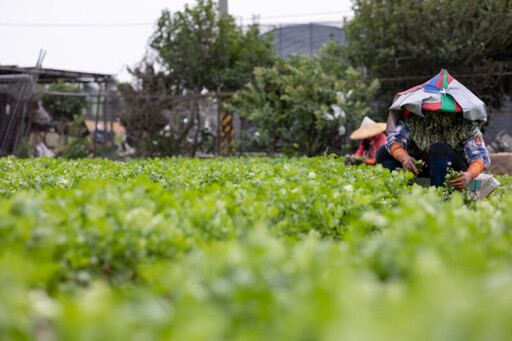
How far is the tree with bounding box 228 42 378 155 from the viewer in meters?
12.6

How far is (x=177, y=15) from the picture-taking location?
16.6m

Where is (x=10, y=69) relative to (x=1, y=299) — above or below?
above

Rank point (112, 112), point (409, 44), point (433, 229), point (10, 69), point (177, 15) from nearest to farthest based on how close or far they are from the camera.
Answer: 1. point (433, 229)
2. point (409, 44)
3. point (10, 69)
4. point (112, 112)
5. point (177, 15)

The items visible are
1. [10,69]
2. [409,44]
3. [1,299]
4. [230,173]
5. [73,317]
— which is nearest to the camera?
[73,317]

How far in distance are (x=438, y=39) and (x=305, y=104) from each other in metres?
3.65

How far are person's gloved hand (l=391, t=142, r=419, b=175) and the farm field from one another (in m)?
2.27

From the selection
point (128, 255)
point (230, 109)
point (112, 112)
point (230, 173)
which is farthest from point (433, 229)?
point (112, 112)

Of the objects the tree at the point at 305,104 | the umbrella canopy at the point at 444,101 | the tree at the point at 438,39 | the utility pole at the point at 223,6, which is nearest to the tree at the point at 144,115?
the tree at the point at 305,104

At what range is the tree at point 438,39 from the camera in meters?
12.6

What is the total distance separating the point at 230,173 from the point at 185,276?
11.9ft

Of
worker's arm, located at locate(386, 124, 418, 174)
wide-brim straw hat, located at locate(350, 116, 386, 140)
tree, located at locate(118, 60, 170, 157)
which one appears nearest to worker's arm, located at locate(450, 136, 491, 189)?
worker's arm, located at locate(386, 124, 418, 174)

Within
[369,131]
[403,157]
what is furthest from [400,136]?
A: [369,131]

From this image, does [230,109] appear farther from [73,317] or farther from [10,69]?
[73,317]

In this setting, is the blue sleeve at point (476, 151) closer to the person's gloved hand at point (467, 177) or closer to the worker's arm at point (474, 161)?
the worker's arm at point (474, 161)
